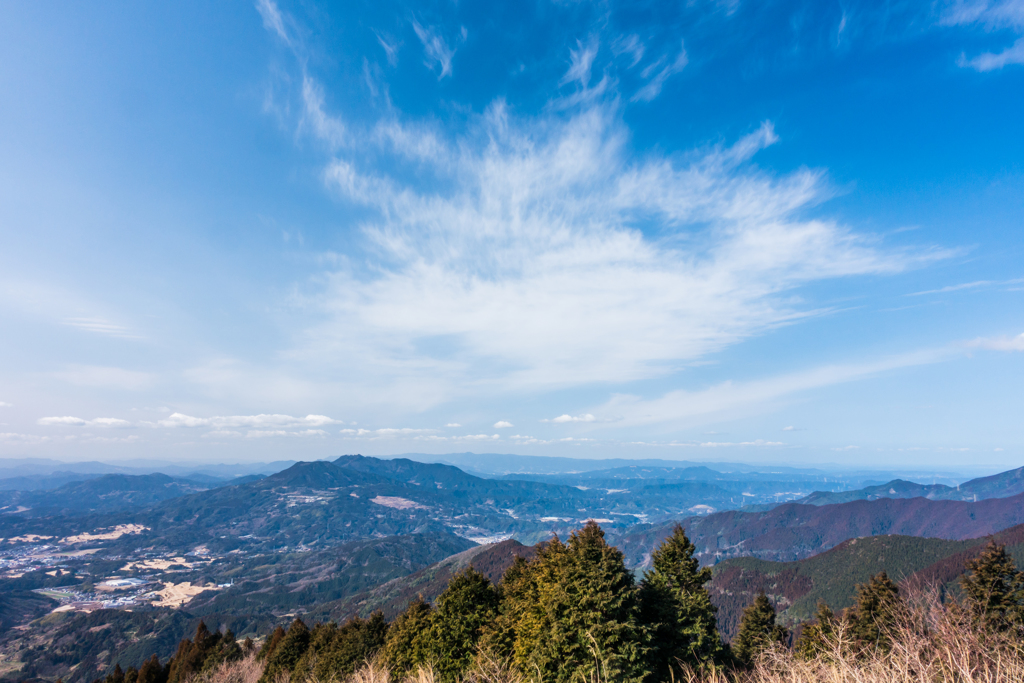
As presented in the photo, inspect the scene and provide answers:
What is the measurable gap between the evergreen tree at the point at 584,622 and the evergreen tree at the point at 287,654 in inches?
1319

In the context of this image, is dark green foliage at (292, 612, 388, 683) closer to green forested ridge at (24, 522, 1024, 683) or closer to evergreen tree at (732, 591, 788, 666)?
green forested ridge at (24, 522, 1024, 683)

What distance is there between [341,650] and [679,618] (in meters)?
27.9

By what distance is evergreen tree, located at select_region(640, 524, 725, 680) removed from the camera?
73.6 feet

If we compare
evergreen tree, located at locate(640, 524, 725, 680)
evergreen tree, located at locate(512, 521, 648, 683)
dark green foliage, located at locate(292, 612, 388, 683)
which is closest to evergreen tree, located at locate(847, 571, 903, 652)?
evergreen tree, located at locate(640, 524, 725, 680)

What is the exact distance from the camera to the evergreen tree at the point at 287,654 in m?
40.1

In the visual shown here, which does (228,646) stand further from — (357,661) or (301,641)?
(357,661)

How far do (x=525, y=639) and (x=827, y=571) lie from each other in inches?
9518

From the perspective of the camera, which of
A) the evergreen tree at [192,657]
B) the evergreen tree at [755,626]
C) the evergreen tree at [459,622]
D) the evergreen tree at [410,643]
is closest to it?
the evergreen tree at [459,622]

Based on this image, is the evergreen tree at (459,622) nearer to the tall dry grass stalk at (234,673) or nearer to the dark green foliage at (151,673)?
the tall dry grass stalk at (234,673)

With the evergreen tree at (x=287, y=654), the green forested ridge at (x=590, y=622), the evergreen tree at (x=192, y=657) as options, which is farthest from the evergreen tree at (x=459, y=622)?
the evergreen tree at (x=192, y=657)

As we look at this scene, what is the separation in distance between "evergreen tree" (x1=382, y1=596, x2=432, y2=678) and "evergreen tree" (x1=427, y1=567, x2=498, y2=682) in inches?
46.0

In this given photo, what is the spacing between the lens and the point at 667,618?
23.2 m

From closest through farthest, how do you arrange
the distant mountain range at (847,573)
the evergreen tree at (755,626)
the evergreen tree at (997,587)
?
1. the evergreen tree at (997,587)
2. the evergreen tree at (755,626)
3. the distant mountain range at (847,573)

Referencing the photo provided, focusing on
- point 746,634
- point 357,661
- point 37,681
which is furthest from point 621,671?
point 37,681
